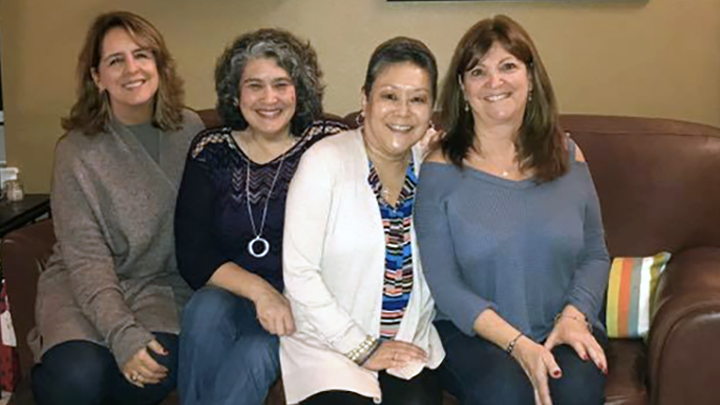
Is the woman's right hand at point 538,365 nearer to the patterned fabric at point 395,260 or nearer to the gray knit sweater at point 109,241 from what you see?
the patterned fabric at point 395,260

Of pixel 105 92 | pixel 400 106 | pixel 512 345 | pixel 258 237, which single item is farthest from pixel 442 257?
pixel 105 92

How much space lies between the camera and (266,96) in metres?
2.11

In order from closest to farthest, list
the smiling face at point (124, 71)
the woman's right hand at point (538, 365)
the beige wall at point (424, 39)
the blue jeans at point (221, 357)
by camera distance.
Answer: the woman's right hand at point (538, 365) < the blue jeans at point (221, 357) < the smiling face at point (124, 71) < the beige wall at point (424, 39)

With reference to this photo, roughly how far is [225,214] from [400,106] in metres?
0.53

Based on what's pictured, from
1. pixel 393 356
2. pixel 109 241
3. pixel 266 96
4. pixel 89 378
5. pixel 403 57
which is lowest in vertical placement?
pixel 89 378

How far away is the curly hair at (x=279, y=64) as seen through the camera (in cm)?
214

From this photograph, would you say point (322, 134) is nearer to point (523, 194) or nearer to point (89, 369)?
point (523, 194)

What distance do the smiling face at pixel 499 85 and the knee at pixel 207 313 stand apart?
2.58 ft

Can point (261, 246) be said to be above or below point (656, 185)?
below

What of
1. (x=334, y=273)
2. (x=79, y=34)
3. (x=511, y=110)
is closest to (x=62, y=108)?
(x=79, y=34)

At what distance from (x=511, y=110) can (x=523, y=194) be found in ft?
0.68

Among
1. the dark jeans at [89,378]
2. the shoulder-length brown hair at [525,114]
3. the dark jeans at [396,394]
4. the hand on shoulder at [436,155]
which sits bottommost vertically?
the dark jeans at [89,378]

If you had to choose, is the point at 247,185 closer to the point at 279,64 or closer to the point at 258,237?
the point at 258,237

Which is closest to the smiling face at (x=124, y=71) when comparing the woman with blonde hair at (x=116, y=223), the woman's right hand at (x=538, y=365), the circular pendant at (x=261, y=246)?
the woman with blonde hair at (x=116, y=223)
